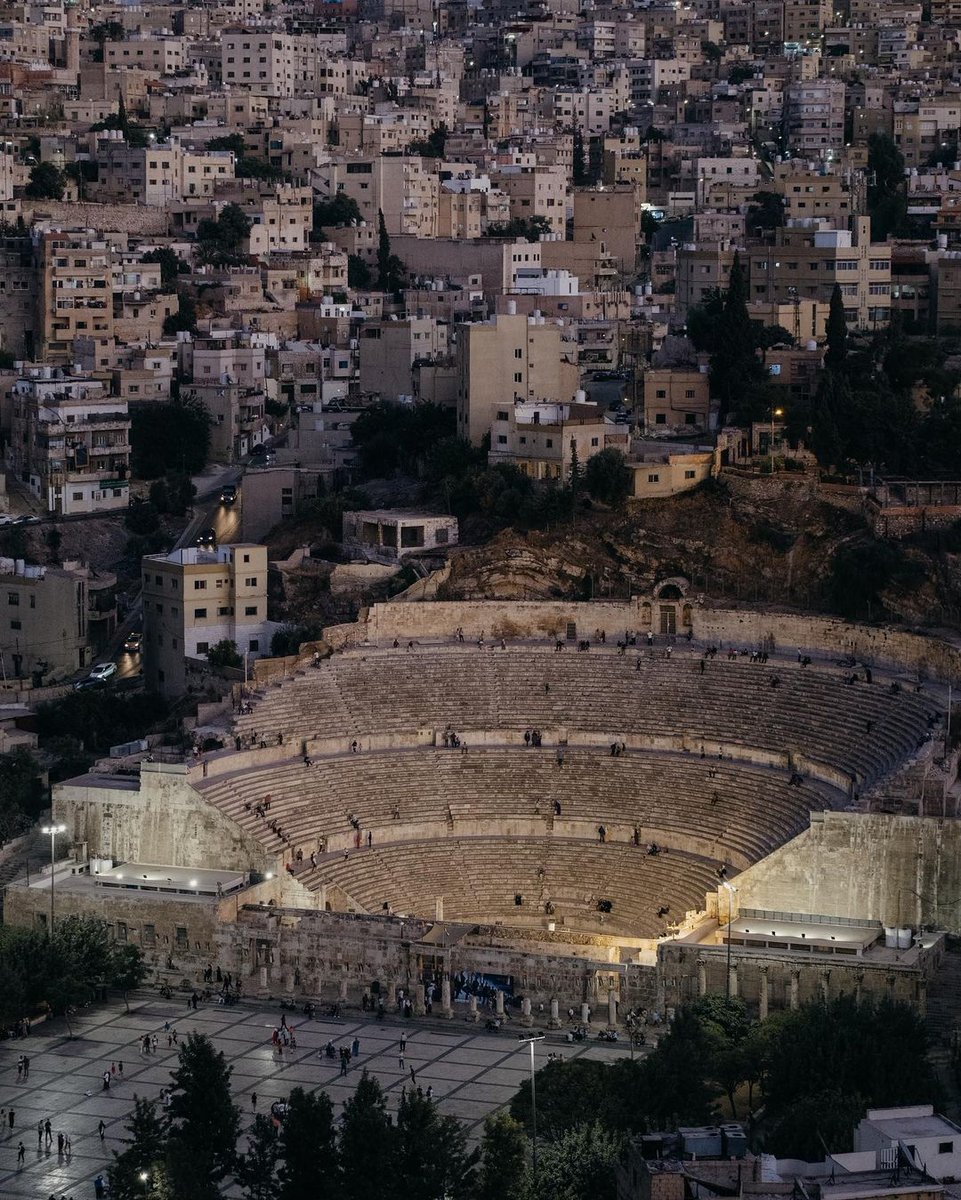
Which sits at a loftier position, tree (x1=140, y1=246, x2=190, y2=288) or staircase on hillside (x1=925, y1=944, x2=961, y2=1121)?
tree (x1=140, y1=246, x2=190, y2=288)

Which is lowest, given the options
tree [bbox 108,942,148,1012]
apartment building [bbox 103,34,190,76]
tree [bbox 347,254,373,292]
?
tree [bbox 108,942,148,1012]

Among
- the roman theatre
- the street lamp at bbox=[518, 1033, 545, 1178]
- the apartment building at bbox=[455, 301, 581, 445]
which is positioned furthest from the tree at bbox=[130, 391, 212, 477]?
the street lamp at bbox=[518, 1033, 545, 1178]

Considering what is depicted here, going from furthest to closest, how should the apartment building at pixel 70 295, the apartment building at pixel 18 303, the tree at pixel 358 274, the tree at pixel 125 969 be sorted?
the tree at pixel 358 274, the apartment building at pixel 18 303, the apartment building at pixel 70 295, the tree at pixel 125 969

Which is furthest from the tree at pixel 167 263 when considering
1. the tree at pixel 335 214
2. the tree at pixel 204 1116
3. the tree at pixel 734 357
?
the tree at pixel 204 1116

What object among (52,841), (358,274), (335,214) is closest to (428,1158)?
(52,841)

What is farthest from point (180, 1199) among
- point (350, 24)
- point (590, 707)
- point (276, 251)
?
point (350, 24)

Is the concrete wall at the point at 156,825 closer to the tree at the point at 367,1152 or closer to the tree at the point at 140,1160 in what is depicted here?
the tree at the point at 140,1160

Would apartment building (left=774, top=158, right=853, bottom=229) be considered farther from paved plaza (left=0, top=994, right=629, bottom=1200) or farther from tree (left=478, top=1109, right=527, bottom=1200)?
tree (left=478, top=1109, right=527, bottom=1200)
